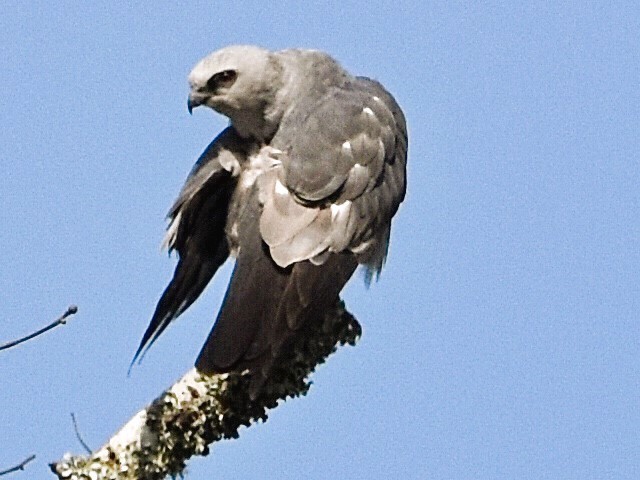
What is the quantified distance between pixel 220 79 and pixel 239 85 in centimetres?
11

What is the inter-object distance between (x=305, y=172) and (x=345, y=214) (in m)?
0.23

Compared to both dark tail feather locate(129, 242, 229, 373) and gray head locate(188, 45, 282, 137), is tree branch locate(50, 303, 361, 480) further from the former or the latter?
gray head locate(188, 45, 282, 137)

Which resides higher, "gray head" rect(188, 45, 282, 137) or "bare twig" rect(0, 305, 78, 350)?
"gray head" rect(188, 45, 282, 137)

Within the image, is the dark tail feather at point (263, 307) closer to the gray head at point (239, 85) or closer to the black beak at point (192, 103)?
the gray head at point (239, 85)

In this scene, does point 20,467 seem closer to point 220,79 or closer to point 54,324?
point 54,324

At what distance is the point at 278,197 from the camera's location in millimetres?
5684

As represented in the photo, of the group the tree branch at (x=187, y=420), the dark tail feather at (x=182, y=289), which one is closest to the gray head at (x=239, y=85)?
the dark tail feather at (x=182, y=289)

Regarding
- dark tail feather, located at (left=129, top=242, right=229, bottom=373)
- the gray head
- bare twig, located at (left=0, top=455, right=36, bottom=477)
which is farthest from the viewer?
the gray head

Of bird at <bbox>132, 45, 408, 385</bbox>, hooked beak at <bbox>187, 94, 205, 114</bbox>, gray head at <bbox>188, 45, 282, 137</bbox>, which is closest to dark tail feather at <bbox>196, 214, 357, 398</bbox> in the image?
bird at <bbox>132, 45, 408, 385</bbox>

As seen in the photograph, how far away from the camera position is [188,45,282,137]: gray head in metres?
6.48

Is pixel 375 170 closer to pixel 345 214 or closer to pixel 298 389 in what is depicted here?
pixel 345 214

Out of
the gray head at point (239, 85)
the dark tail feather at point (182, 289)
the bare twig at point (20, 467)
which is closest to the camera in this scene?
the bare twig at point (20, 467)

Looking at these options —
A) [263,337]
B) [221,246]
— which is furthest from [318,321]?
[221,246]

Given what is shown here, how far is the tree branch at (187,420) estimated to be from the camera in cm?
430
